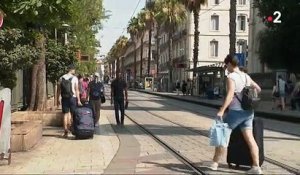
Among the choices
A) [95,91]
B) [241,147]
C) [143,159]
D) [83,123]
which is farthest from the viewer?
[95,91]

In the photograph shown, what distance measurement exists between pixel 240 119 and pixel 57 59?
21.3 metres

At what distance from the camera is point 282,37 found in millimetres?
39969

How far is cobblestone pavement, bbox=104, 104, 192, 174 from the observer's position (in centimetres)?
1060

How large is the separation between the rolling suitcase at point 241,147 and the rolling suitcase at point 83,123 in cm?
598

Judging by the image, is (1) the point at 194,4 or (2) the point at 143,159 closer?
(2) the point at 143,159

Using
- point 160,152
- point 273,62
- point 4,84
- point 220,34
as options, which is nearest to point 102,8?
point 273,62

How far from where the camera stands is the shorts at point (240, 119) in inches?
391

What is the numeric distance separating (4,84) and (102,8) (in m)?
22.8

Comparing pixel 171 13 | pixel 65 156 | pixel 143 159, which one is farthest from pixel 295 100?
pixel 171 13

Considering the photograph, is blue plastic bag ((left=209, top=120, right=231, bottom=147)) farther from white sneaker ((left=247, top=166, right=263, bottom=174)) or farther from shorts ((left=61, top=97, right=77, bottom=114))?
shorts ((left=61, top=97, right=77, bottom=114))

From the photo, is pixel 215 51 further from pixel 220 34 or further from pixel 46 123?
pixel 46 123

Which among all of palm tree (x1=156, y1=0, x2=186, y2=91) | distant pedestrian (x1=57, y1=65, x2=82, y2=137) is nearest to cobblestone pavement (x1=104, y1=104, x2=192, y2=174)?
distant pedestrian (x1=57, y1=65, x2=82, y2=137)

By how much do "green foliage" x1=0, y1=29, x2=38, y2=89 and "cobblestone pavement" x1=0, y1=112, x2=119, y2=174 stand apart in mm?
2708

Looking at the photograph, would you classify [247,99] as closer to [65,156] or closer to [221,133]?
[221,133]
